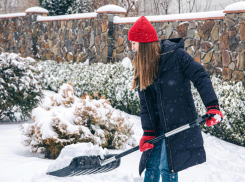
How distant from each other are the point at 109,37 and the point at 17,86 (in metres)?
3.61

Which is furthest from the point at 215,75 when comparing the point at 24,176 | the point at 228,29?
the point at 24,176

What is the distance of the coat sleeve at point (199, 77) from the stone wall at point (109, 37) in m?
3.83

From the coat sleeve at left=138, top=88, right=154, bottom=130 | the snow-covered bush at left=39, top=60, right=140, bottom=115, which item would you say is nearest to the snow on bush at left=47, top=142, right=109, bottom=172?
the coat sleeve at left=138, top=88, right=154, bottom=130

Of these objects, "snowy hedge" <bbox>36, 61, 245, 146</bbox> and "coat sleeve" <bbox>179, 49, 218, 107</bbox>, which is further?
"snowy hedge" <bbox>36, 61, 245, 146</bbox>

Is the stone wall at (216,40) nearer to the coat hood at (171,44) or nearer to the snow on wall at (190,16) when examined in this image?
the snow on wall at (190,16)

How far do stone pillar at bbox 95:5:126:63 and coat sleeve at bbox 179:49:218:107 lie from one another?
244 inches

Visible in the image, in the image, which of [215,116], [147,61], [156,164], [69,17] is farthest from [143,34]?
[69,17]

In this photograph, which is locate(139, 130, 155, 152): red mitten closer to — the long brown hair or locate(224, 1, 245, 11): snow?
the long brown hair

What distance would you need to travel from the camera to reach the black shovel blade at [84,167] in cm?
317

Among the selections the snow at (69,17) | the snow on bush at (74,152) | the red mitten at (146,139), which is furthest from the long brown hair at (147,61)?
the snow at (69,17)

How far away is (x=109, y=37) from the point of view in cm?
842

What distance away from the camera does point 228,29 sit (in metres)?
5.81

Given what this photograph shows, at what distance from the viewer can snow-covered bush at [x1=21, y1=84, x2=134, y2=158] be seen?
3.71 metres

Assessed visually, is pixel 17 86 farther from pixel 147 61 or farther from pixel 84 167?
pixel 147 61
